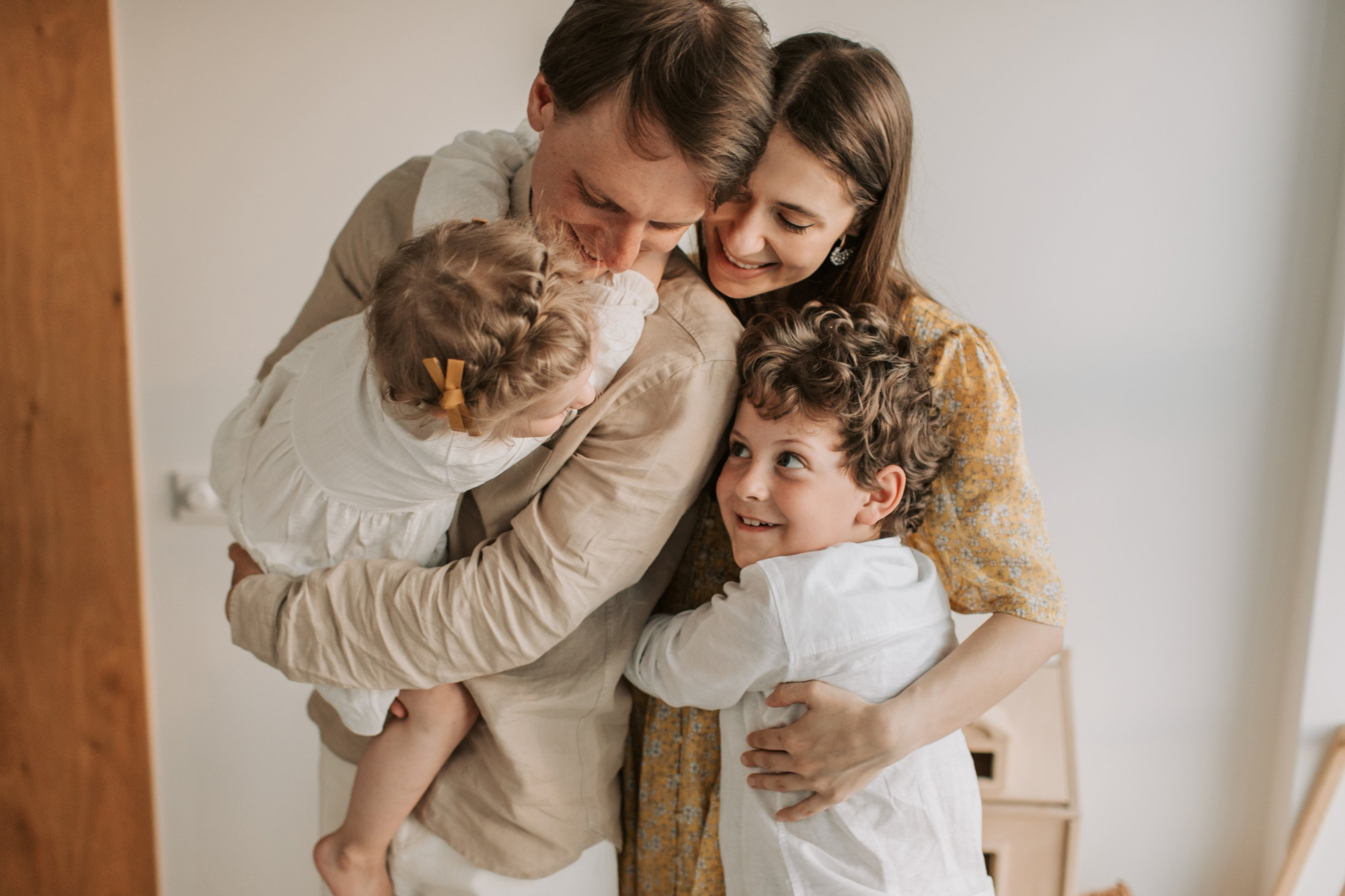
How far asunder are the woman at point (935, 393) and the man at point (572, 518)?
80 mm

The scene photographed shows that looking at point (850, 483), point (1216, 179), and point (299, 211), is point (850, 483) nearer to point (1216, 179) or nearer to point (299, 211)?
point (1216, 179)

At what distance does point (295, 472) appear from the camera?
100 centimetres

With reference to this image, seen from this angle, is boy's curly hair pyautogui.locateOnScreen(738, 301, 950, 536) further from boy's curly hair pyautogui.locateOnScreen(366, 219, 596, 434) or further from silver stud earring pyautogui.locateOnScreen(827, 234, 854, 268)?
boy's curly hair pyautogui.locateOnScreen(366, 219, 596, 434)

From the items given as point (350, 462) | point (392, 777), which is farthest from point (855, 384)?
point (392, 777)

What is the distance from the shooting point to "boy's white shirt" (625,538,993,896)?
0.98 meters

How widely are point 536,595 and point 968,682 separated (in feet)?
1.62

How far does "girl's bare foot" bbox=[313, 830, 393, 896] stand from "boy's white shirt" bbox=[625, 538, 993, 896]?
0.41 m

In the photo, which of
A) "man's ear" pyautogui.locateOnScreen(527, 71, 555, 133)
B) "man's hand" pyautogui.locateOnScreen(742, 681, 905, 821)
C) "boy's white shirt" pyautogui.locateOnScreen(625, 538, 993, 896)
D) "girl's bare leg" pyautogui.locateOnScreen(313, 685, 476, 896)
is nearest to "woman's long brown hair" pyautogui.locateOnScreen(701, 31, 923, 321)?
"man's ear" pyautogui.locateOnScreen(527, 71, 555, 133)

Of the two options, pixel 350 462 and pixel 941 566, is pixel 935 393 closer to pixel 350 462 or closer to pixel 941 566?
pixel 941 566

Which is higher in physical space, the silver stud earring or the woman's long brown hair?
the woman's long brown hair

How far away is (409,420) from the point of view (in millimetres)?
898

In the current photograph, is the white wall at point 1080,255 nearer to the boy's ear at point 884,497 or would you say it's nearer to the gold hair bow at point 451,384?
the boy's ear at point 884,497

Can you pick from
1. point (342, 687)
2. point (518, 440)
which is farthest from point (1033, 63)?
point (342, 687)

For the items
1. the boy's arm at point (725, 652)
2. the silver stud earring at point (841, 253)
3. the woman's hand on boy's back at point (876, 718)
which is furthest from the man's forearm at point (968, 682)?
the silver stud earring at point (841, 253)
